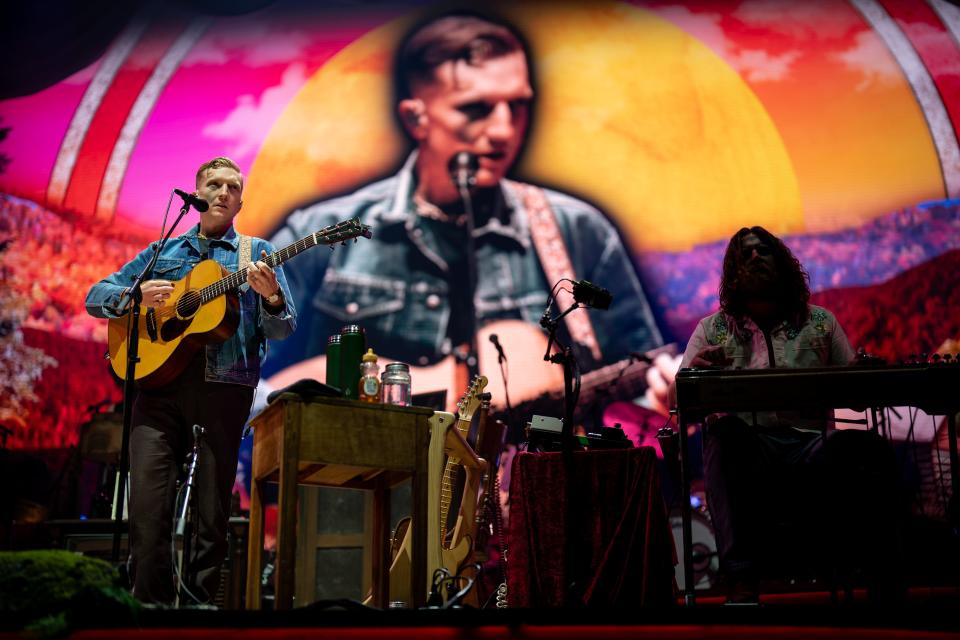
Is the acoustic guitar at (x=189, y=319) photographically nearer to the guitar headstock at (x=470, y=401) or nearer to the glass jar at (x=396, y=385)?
the glass jar at (x=396, y=385)

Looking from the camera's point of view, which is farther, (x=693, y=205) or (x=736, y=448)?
(x=693, y=205)

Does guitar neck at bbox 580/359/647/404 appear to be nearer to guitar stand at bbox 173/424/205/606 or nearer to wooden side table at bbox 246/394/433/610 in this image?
wooden side table at bbox 246/394/433/610

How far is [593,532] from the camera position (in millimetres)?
4082

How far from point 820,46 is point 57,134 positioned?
647cm

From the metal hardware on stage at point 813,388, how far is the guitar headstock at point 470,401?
1557mm

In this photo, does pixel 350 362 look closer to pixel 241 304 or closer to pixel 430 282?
pixel 241 304

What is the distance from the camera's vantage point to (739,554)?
346 cm

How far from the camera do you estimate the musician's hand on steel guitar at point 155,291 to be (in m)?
4.09

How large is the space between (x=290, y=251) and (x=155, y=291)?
632 mm

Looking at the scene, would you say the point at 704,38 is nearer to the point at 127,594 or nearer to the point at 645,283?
the point at 645,283

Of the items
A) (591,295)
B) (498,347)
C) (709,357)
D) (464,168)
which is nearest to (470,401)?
(591,295)

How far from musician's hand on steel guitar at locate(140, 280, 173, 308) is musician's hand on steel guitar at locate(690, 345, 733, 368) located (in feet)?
7.62

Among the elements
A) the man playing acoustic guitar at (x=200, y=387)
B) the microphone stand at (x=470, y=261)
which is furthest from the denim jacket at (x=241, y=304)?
the microphone stand at (x=470, y=261)

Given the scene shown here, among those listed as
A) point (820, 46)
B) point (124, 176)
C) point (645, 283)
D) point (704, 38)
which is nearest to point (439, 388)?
point (645, 283)
